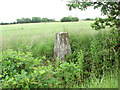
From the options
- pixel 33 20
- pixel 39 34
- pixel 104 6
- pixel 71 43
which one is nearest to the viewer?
pixel 104 6

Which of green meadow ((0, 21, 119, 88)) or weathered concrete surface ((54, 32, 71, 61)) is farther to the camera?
weathered concrete surface ((54, 32, 71, 61))

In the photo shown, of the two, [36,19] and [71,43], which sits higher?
[36,19]

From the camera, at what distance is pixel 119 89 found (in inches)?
110

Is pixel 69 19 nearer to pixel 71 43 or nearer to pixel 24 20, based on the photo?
pixel 71 43

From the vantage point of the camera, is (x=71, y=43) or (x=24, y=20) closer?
(x=71, y=43)

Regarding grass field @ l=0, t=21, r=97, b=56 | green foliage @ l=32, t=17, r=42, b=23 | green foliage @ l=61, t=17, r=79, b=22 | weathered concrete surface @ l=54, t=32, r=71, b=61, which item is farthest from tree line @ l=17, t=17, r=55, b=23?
weathered concrete surface @ l=54, t=32, r=71, b=61

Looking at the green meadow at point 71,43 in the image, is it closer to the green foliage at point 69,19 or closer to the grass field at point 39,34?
the grass field at point 39,34

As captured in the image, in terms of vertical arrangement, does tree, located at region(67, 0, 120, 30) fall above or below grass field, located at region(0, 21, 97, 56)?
above

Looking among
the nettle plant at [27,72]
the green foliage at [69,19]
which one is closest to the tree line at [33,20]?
the green foliage at [69,19]

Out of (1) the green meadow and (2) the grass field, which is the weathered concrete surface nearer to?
(1) the green meadow

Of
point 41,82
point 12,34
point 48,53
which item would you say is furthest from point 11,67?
point 12,34

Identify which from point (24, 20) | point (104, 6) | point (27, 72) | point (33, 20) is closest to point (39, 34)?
point (33, 20)

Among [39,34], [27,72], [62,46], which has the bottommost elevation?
[27,72]

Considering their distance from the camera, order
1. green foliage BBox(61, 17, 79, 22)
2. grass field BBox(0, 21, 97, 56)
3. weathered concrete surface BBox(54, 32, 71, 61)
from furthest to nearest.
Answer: green foliage BBox(61, 17, 79, 22)
grass field BBox(0, 21, 97, 56)
weathered concrete surface BBox(54, 32, 71, 61)
